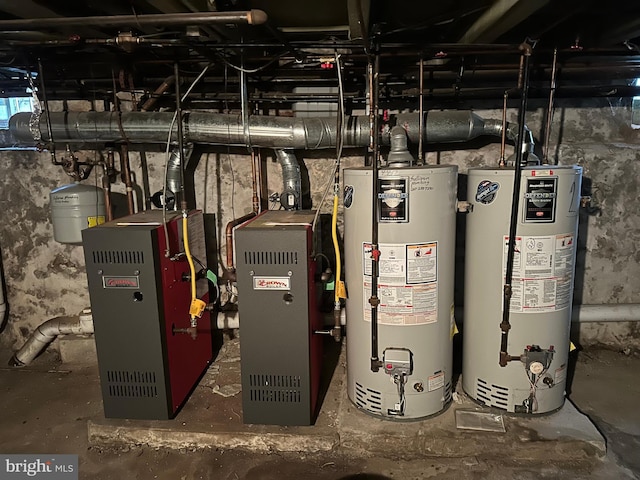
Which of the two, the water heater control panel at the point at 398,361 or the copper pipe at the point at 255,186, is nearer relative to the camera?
the water heater control panel at the point at 398,361

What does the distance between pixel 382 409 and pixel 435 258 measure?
79cm

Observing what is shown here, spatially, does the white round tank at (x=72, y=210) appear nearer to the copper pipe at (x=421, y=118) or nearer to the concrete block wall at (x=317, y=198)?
the concrete block wall at (x=317, y=198)

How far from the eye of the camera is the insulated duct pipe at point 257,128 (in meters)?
2.42

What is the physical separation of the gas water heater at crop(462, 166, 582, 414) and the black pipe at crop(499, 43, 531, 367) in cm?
3

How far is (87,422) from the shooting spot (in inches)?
90.4

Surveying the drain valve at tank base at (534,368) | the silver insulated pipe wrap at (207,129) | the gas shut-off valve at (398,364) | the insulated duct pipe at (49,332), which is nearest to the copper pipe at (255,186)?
the silver insulated pipe wrap at (207,129)

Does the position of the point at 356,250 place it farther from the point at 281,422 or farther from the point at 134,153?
the point at 134,153

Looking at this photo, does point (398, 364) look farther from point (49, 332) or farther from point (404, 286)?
point (49, 332)

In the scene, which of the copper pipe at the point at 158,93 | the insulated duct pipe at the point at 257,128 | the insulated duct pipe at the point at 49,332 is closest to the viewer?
the insulated duct pipe at the point at 257,128

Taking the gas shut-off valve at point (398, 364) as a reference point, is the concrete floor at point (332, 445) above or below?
below

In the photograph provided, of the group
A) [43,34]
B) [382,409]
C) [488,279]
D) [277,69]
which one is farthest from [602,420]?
[43,34]

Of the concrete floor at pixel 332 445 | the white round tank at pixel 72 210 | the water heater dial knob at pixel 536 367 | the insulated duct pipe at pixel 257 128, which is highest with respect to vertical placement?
the insulated duct pipe at pixel 257 128

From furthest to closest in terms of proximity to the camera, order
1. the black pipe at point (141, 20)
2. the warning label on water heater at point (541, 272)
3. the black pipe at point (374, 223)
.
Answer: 1. the warning label on water heater at point (541, 272)
2. the black pipe at point (374, 223)
3. the black pipe at point (141, 20)

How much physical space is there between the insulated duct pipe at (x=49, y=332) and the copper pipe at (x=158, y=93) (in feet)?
4.62
